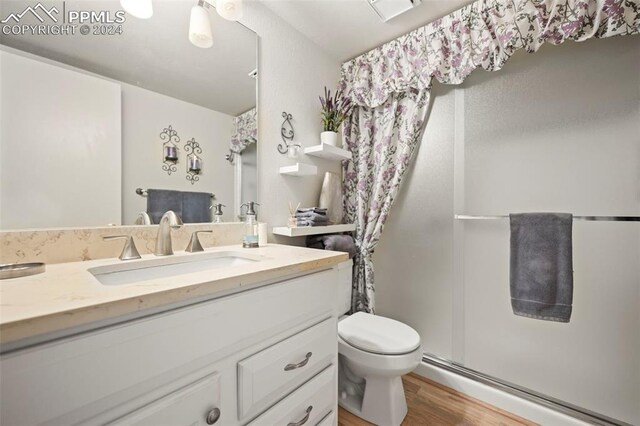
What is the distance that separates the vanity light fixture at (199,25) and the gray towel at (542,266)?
71.0 inches

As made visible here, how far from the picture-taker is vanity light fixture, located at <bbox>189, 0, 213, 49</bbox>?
1.16 m

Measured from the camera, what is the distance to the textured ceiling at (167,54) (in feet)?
2.95

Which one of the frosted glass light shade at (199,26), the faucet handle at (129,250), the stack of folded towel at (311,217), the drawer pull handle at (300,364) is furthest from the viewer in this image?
the stack of folded towel at (311,217)

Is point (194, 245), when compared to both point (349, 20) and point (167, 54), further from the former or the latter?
point (349, 20)

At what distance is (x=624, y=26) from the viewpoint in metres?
1.05

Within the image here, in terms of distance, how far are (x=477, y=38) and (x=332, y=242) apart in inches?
55.1

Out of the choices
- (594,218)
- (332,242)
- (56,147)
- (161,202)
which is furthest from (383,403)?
(56,147)

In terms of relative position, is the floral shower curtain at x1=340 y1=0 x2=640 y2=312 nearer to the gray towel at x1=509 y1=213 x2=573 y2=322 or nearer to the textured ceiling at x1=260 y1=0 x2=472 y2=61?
the textured ceiling at x1=260 y1=0 x2=472 y2=61

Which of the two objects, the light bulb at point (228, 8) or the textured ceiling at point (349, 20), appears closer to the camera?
the light bulb at point (228, 8)

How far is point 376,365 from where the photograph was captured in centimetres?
121

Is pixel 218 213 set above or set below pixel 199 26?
below

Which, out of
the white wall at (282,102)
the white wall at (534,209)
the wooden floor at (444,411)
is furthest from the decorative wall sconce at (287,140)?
the wooden floor at (444,411)

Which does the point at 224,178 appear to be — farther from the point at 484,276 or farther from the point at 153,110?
the point at 484,276

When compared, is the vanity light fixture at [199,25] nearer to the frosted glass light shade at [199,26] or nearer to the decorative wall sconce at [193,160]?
the frosted glass light shade at [199,26]
